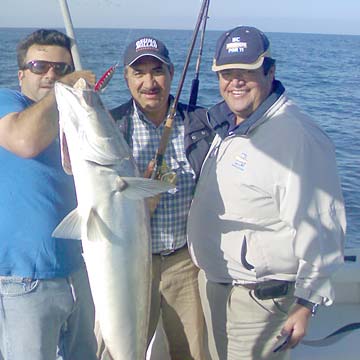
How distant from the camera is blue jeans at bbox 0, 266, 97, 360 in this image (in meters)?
3.35

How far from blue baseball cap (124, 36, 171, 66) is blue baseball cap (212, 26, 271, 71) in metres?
0.36

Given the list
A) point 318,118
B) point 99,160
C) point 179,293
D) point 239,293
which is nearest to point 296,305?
point 239,293

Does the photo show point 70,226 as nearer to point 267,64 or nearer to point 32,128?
point 32,128

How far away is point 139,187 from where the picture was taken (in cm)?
296

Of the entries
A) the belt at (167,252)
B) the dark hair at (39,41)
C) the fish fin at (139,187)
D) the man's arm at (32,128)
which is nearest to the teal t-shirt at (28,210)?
the man's arm at (32,128)

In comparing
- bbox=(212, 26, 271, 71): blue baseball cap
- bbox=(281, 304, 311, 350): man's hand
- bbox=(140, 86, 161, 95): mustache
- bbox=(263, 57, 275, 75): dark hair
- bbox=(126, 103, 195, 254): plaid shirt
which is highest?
bbox=(212, 26, 271, 71): blue baseball cap

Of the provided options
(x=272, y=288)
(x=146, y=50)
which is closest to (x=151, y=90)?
(x=146, y=50)

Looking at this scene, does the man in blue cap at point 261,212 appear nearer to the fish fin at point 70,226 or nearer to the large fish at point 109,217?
the large fish at point 109,217

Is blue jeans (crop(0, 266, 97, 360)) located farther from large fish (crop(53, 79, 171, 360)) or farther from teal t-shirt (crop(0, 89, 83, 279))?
large fish (crop(53, 79, 171, 360))

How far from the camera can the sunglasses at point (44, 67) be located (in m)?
3.41

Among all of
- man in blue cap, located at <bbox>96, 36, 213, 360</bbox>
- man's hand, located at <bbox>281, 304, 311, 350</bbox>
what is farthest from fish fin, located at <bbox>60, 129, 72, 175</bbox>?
man's hand, located at <bbox>281, 304, 311, 350</bbox>

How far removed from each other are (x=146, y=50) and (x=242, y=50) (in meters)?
0.63

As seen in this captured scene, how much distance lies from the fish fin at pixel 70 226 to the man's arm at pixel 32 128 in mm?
407

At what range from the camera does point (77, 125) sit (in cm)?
282
